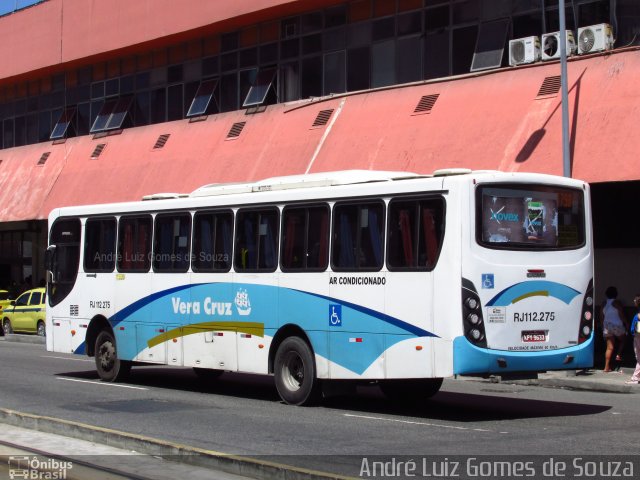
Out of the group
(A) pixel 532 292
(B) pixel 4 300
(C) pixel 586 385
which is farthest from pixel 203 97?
(A) pixel 532 292

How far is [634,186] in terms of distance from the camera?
23.6m

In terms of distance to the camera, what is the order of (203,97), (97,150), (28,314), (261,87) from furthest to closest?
1. (97,150)
2. (28,314)
3. (203,97)
4. (261,87)

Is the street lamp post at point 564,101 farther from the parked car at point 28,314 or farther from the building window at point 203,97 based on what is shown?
the parked car at point 28,314

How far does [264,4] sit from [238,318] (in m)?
16.2

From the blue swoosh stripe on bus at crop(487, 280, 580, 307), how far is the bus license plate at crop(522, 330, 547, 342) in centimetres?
47

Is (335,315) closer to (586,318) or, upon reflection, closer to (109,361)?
(586,318)

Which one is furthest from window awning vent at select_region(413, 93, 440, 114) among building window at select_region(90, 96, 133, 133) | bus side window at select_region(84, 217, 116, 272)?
building window at select_region(90, 96, 133, 133)

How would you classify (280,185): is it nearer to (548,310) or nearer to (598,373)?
(548,310)

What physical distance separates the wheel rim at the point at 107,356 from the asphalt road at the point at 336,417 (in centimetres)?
33

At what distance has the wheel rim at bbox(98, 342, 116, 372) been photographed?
19234 millimetres

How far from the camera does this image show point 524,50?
79.1 ft

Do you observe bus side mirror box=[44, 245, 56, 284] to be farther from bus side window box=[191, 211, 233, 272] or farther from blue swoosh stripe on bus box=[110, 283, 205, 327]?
bus side window box=[191, 211, 233, 272]

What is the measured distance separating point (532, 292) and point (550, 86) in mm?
10525

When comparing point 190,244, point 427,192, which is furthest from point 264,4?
point 427,192
